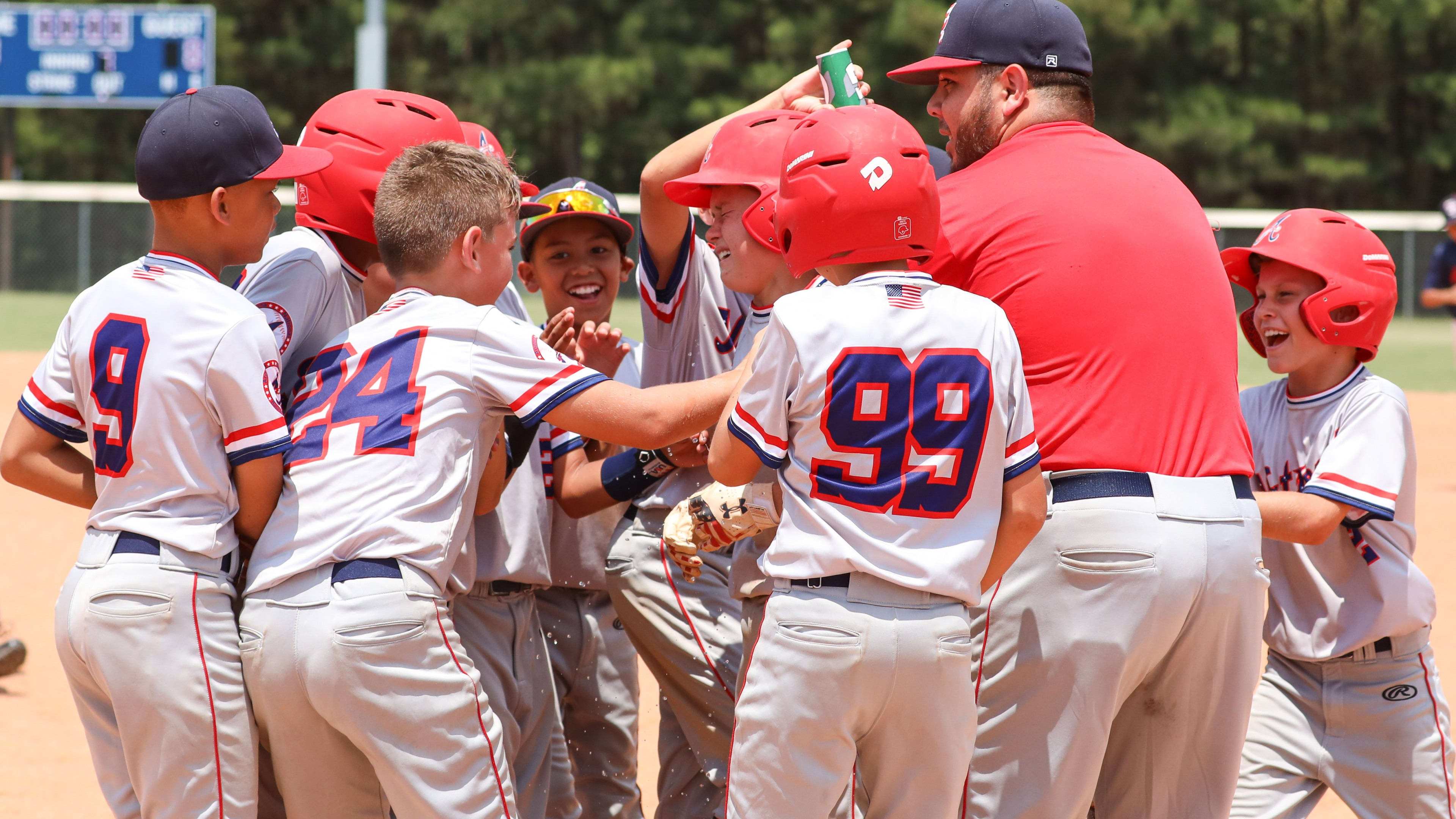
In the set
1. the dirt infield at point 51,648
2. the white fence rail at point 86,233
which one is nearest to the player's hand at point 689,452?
the dirt infield at point 51,648

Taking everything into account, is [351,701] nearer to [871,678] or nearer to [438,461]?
[438,461]

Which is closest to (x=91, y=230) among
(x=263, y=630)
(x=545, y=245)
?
(x=545, y=245)

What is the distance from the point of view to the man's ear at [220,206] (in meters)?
3.28

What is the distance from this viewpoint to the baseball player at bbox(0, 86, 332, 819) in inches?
118

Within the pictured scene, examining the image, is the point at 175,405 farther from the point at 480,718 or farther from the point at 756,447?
the point at 756,447

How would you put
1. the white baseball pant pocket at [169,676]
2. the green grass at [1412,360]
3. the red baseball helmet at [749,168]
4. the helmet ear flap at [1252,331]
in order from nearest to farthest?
the white baseball pant pocket at [169,676] < the red baseball helmet at [749,168] < the helmet ear flap at [1252,331] < the green grass at [1412,360]

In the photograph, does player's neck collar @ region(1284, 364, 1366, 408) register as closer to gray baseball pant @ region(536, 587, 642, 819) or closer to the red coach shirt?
the red coach shirt

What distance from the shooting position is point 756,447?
289 cm

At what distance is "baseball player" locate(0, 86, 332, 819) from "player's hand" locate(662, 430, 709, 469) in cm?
117

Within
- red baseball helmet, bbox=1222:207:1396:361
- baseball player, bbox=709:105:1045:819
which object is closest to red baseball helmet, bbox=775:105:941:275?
baseball player, bbox=709:105:1045:819

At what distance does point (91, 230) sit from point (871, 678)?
2531 centimetres

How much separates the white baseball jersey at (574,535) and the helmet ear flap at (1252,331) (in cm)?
194

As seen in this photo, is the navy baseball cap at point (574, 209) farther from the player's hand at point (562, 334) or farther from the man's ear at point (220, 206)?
the man's ear at point (220, 206)

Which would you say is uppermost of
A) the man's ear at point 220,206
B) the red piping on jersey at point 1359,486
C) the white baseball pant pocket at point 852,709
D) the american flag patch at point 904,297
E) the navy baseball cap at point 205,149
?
the navy baseball cap at point 205,149
